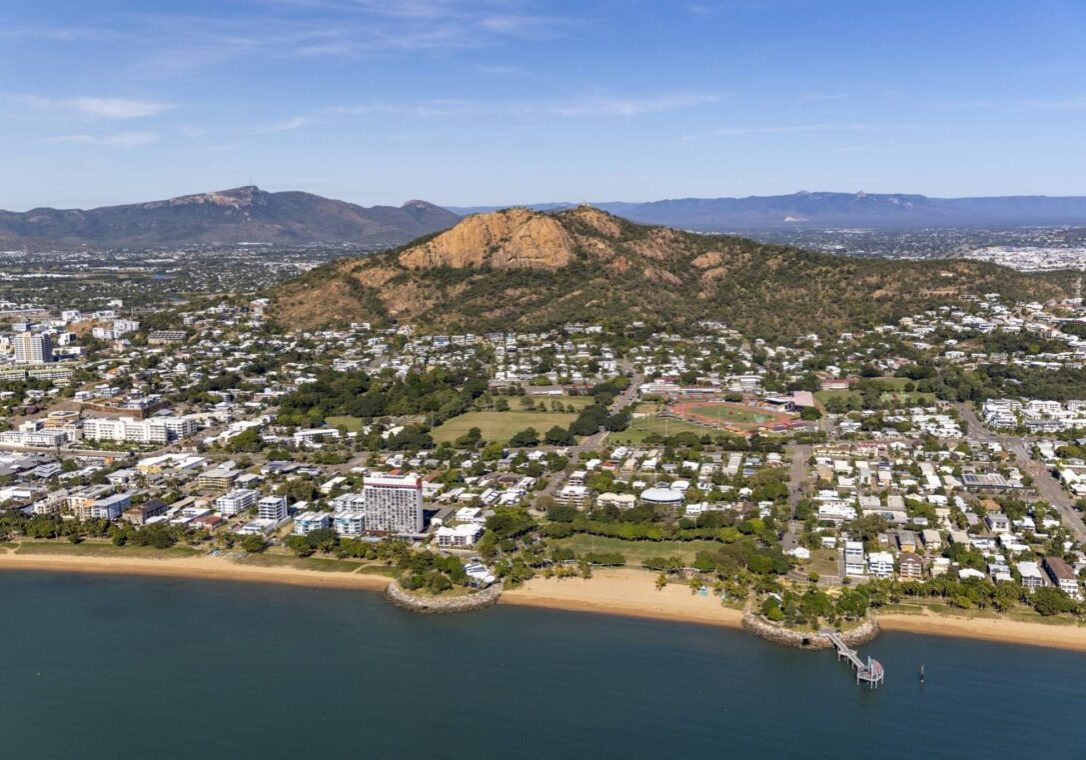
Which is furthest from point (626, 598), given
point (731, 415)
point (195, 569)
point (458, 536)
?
point (731, 415)

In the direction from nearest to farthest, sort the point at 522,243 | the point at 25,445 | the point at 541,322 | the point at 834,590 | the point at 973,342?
the point at 834,590 < the point at 25,445 < the point at 973,342 < the point at 541,322 < the point at 522,243

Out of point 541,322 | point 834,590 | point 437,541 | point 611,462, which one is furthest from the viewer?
point 541,322

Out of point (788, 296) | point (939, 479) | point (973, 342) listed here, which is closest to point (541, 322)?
point (788, 296)

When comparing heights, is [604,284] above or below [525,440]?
above

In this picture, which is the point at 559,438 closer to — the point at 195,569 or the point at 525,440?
the point at 525,440

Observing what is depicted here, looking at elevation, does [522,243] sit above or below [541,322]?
above

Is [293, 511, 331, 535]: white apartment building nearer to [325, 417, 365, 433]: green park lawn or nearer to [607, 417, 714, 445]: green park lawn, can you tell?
[325, 417, 365, 433]: green park lawn

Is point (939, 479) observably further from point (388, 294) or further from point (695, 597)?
point (388, 294)
